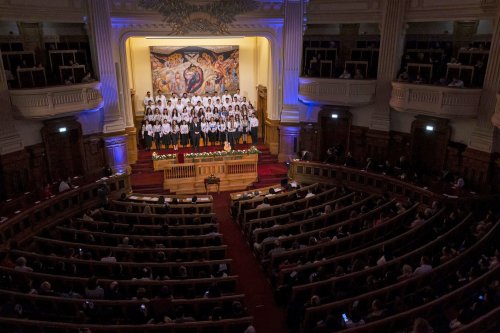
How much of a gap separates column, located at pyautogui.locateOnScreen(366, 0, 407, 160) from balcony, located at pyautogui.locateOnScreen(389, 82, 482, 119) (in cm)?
70

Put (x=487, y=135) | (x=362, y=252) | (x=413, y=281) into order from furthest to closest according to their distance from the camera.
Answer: (x=487, y=135) → (x=362, y=252) → (x=413, y=281)

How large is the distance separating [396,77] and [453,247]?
717 centimetres

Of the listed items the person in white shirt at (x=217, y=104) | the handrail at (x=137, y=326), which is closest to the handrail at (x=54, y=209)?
the handrail at (x=137, y=326)

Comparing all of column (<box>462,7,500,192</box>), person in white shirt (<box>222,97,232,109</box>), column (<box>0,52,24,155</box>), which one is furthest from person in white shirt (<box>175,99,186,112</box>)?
column (<box>462,7,500,192</box>)

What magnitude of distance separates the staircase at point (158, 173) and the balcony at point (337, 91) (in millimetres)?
2668

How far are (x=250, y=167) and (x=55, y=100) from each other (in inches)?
256

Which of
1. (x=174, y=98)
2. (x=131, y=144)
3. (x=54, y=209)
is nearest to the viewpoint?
(x=54, y=209)

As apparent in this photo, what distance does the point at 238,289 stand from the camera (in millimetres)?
9055

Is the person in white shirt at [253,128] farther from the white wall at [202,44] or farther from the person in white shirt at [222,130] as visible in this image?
the white wall at [202,44]

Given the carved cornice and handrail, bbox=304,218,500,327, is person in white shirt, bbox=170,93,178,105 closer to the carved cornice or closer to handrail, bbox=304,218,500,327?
the carved cornice

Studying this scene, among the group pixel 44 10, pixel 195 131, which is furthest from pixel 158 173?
pixel 44 10

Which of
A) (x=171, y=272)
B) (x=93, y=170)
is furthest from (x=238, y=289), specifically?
(x=93, y=170)

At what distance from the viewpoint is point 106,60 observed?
1424 centimetres

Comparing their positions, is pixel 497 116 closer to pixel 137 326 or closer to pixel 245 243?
pixel 245 243
